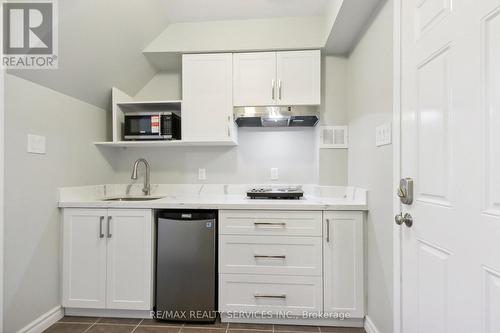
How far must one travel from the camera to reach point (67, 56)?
1812 mm

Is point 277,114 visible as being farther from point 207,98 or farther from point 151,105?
point 151,105

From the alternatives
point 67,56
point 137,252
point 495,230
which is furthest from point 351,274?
point 67,56

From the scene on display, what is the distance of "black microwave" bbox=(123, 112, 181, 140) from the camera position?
2.31 metres

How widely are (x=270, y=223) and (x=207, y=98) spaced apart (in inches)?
48.7

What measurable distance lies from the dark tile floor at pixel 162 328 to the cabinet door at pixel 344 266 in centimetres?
20

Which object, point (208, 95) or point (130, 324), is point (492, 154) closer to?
point (208, 95)

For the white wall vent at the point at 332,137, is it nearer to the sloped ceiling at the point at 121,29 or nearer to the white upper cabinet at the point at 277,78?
the white upper cabinet at the point at 277,78

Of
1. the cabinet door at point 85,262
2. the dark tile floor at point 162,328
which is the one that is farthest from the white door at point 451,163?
the cabinet door at point 85,262

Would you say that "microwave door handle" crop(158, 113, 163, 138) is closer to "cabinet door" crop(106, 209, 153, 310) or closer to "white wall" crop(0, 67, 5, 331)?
"cabinet door" crop(106, 209, 153, 310)

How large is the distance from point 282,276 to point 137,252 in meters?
1.09

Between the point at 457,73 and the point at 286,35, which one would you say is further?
the point at 286,35

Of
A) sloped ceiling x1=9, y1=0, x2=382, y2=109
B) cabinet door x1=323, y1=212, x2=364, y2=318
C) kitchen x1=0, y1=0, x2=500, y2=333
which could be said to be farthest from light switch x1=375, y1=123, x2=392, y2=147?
sloped ceiling x1=9, y1=0, x2=382, y2=109

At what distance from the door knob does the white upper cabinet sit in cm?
127

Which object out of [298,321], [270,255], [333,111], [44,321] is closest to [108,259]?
[44,321]
